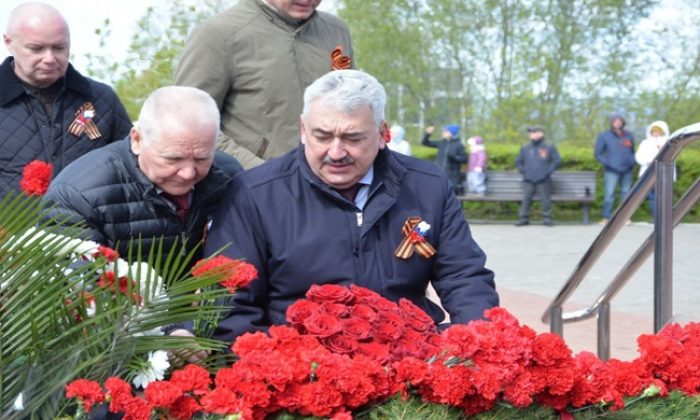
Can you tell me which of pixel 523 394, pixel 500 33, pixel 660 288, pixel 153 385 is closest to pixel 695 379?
pixel 523 394

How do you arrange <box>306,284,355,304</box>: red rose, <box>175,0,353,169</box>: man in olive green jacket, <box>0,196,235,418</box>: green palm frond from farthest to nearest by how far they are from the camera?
<box>175,0,353,169</box>: man in olive green jacket < <box>306,284,355,304</box>: red rose < <box>0,196,235,418</box>: green palm frond

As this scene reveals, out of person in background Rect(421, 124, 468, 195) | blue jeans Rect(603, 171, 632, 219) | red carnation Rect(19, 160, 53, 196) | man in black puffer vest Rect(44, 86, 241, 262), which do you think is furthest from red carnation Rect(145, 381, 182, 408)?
person in background Rect(421, 124, 468, 195)

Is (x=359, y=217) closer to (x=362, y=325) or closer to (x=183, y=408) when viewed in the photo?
(x=362, y=325)

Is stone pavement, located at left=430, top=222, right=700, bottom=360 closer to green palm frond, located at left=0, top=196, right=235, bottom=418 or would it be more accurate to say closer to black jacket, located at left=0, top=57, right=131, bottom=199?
black jacket, located at left=0, top=57, right=131, bottom=199

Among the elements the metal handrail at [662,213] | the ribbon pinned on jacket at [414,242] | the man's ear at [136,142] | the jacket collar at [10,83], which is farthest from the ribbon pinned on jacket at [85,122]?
the metal handrail at [662,213]

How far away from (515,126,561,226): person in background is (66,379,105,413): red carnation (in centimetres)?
1752

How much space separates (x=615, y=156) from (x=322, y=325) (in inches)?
695

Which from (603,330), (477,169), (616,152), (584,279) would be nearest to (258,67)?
(603,330)

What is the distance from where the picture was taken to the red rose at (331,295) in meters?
3.10

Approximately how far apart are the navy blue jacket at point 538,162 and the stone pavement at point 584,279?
91 cm

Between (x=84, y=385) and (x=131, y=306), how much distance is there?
256 mm

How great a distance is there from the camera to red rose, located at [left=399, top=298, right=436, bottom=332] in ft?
10.3

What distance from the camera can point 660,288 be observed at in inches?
190

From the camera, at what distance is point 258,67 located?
448cm
